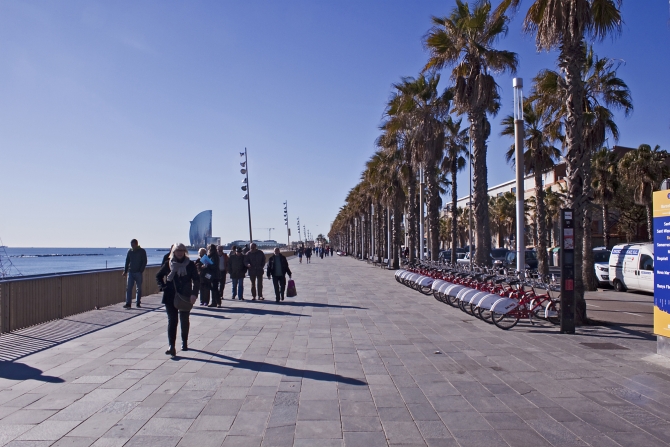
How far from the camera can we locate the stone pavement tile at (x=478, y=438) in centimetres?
486

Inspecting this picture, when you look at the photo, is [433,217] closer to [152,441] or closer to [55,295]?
[55,295]

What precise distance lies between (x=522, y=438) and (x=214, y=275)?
1099 centimetres

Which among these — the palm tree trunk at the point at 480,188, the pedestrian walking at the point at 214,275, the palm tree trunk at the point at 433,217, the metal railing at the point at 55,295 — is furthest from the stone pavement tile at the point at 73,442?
the palm tree trunk at the point at 433,217

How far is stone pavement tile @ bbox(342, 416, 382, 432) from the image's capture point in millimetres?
5250


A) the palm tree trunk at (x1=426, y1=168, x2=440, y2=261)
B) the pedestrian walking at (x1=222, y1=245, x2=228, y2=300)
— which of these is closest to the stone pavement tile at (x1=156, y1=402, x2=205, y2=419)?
the pedestrian walking at (x1=222, y1=245, x2=228, y2=300)

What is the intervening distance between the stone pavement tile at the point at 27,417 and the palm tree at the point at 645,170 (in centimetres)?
3134

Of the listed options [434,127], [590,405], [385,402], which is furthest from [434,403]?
[434,127]

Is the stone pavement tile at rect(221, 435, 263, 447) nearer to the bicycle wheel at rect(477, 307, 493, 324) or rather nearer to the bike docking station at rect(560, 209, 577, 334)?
the bike docking station at rect(560, 209, 577, 334)

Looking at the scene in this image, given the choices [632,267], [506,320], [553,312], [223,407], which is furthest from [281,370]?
[632,267]

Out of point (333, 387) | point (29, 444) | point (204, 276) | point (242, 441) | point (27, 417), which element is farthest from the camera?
point (204, 276)

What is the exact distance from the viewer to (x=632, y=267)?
788 inches

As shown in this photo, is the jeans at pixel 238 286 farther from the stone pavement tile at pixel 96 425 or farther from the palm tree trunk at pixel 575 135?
the stone pavement tile at pixel 96 425

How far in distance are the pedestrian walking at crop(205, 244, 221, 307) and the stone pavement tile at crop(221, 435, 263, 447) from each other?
32.3 feet

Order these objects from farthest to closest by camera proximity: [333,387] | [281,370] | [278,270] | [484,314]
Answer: [278,270], [484,314], [281,370], [333,387]
